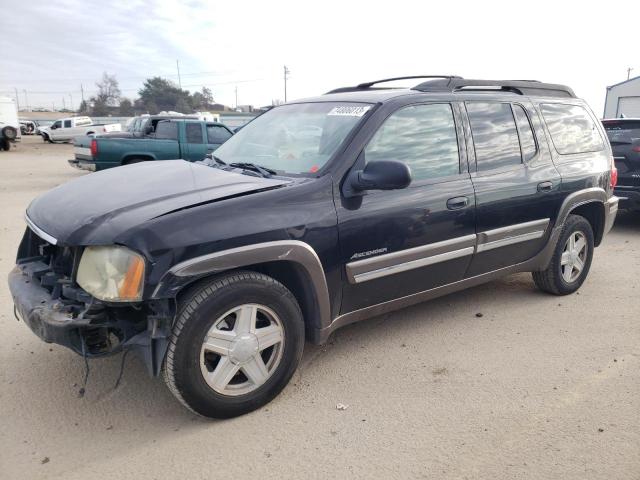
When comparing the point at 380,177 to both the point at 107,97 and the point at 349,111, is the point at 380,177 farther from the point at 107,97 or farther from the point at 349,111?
the point at 107,97

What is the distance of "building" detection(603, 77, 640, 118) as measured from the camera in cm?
2838

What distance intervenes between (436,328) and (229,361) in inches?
75.0

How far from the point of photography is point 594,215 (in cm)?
485

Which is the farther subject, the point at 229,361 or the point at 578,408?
the point at 578,408

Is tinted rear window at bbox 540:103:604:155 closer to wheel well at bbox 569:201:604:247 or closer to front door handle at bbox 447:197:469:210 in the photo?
wheel well at bbox 569:201:604:247

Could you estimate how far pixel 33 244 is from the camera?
330 cm

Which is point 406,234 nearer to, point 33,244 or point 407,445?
point 407,445

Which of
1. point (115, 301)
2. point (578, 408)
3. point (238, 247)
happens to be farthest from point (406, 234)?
point (115, 301)

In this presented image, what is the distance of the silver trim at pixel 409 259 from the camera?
314cm

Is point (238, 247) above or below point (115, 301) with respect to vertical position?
above

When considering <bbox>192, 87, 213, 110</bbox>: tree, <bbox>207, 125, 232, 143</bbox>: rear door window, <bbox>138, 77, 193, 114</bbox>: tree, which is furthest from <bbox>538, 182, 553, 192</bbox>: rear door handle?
<bbox>192, 87, 213, 110</bbox>: tree

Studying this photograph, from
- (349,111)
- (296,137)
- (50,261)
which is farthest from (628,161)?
(50,261)

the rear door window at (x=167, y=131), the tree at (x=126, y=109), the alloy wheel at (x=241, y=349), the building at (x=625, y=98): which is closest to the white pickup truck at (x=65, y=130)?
the rear door window at (x=167, y=131)

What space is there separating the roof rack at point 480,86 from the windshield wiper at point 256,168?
1253mm
